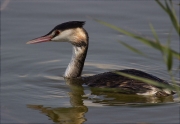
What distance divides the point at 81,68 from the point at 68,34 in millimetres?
591

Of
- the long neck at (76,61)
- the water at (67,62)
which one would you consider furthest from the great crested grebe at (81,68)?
the water at (67,62)

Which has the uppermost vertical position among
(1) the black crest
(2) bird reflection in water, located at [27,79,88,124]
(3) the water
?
(1) the black crest

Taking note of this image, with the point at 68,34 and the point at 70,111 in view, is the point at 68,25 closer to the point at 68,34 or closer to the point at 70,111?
the point at 68,34

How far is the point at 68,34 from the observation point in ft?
28.4

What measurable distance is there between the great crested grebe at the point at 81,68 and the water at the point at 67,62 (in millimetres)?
118

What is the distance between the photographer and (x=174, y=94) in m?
7.80

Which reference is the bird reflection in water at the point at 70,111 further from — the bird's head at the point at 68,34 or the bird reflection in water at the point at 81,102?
the bird's head at the point at 68,34

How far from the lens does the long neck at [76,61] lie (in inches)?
347

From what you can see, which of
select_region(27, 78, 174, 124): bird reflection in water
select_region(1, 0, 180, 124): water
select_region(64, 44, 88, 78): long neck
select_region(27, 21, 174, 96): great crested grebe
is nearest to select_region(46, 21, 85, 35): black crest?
select_region(27, 21, 174, 96): great crested grebe

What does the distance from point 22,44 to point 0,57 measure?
671mm

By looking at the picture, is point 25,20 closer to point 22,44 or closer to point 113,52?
point 22,44

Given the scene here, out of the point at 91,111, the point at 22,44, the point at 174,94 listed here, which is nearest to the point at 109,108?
the point at 91,111

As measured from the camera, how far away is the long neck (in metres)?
8.80

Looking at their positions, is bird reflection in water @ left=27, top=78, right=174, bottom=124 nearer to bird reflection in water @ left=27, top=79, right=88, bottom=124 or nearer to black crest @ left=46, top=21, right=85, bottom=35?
bird reflection in water @ left=27, top=79, right=88, bottom=124
